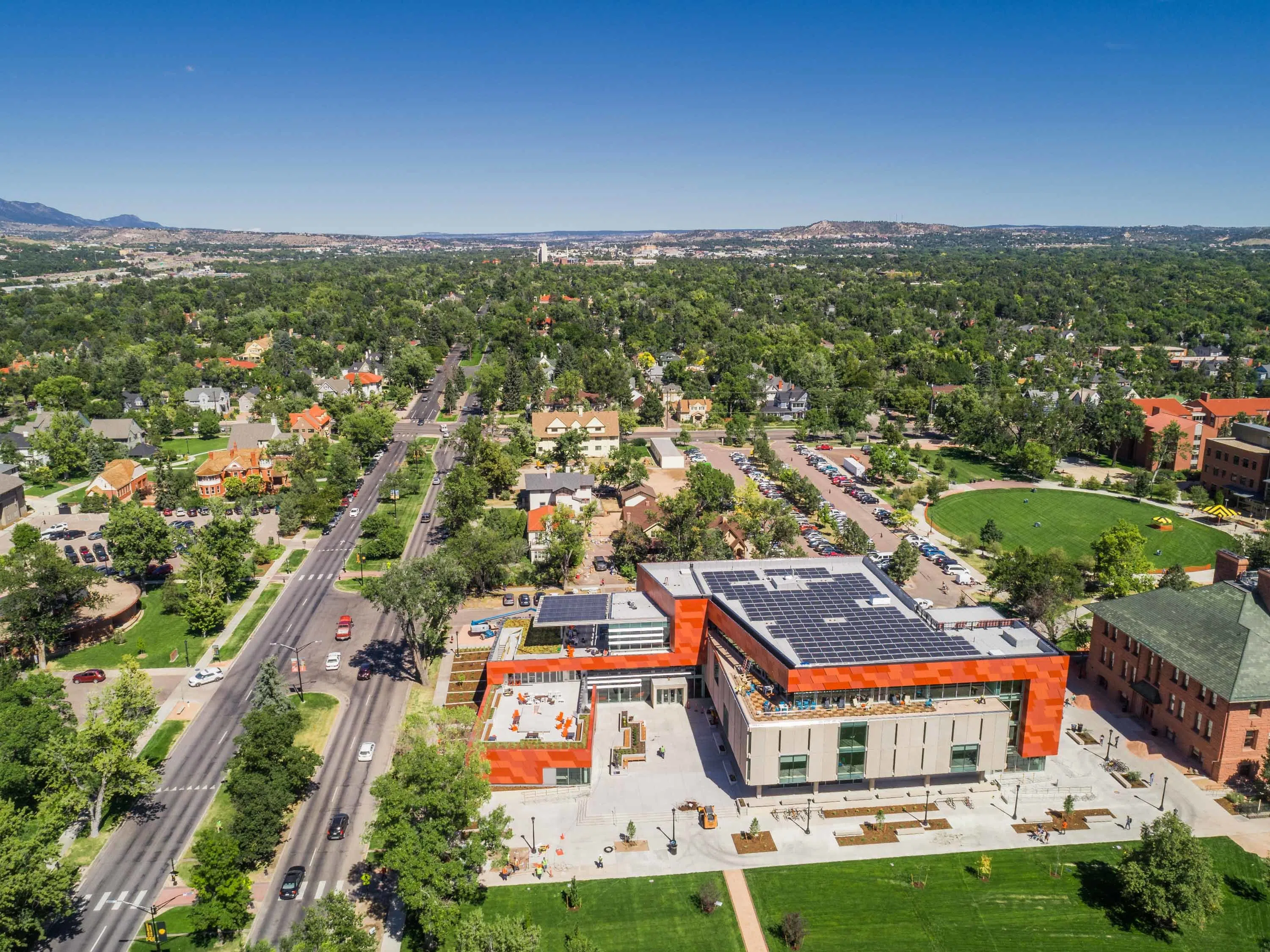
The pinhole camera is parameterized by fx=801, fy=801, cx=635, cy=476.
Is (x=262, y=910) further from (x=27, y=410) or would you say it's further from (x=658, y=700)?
(x=27, y=410)

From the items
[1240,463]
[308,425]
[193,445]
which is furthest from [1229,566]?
[193,445]

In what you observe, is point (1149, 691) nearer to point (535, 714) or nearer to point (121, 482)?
point (535, 714)

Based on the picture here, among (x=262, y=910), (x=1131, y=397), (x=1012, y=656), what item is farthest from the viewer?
(x=1131, y=397)

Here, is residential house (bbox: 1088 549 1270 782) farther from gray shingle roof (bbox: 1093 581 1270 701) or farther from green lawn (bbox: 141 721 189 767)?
green lawn (bbox: 141 721 189 767)

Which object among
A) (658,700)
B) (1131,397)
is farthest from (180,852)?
(1131,397)

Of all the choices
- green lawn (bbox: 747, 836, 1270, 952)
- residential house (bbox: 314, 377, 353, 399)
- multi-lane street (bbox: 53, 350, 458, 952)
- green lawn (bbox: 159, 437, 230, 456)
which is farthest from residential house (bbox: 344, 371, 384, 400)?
green lawn (bbox: 747, 836, 1270, 952)
